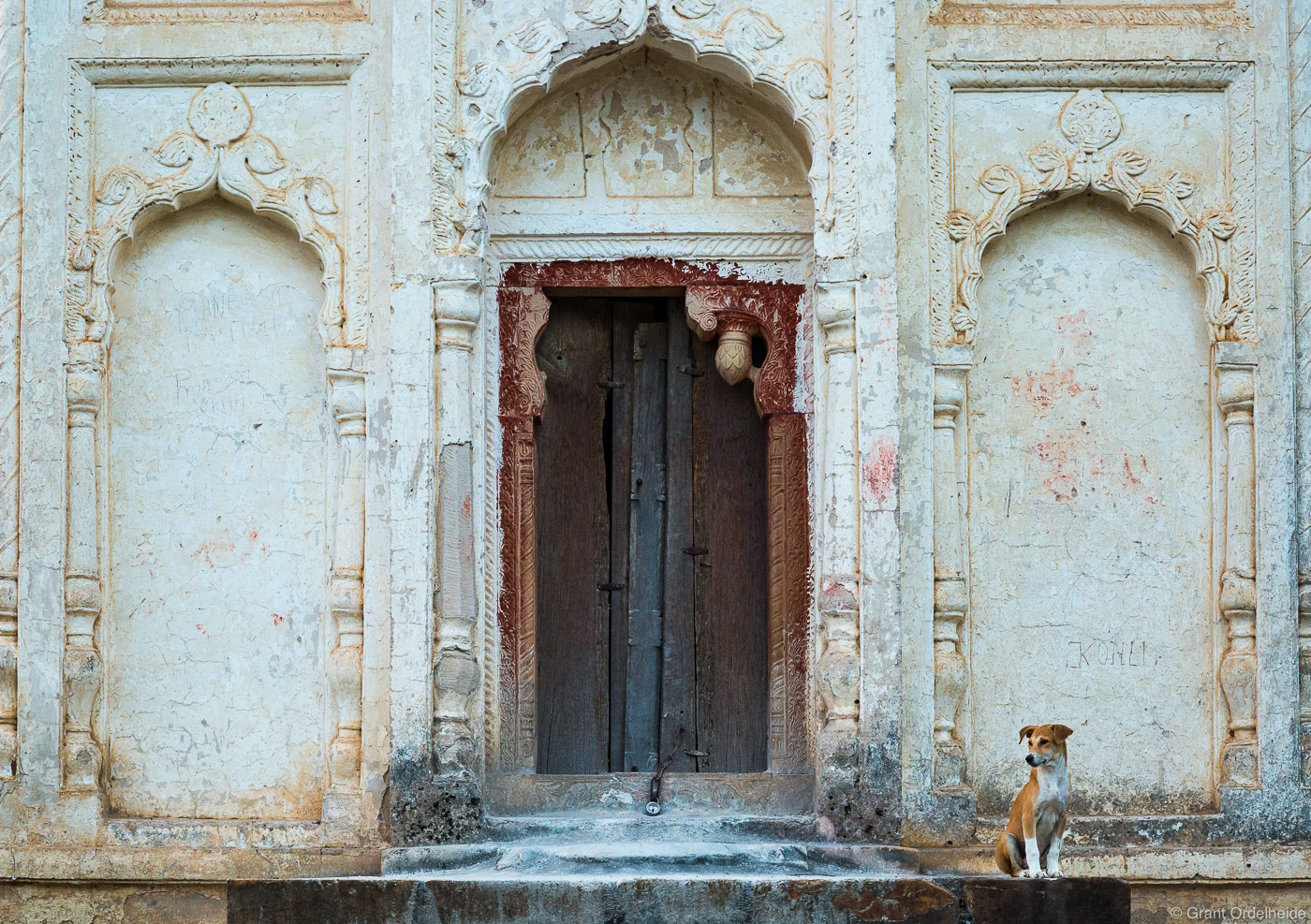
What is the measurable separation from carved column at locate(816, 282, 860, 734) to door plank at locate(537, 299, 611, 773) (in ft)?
4.15

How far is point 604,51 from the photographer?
8.76 meters

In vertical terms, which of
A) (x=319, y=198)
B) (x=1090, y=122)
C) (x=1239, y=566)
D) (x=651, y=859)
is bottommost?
(x=651, y=859)

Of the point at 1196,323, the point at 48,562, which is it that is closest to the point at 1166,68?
the point at 1196,323

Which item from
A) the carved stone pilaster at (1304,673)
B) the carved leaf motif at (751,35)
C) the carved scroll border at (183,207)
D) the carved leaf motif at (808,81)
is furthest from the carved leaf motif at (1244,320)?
the carved scroll border at (183,207)

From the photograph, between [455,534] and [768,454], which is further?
[768,454]

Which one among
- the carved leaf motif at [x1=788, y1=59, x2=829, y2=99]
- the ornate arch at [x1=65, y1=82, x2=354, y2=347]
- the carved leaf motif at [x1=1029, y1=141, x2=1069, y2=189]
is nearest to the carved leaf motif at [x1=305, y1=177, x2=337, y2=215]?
the ornate arch at [x1=65, y1=82, x2=354, y2=347]

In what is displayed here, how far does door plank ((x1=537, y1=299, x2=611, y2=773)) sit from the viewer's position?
926cm

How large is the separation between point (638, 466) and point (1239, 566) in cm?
280

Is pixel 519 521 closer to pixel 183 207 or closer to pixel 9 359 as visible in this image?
pixel 183 207

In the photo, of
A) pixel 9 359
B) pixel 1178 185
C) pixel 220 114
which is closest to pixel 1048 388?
pixel 1178 185

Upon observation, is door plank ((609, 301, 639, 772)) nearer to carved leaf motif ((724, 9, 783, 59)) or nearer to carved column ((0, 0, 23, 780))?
carved leaf motif ((724, 9, 783, 59))

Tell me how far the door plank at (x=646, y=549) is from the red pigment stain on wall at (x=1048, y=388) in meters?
1.71

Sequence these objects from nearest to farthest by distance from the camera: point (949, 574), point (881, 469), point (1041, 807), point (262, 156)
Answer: point (1041, 807), point (881, 469), point (949, 574), point (262, 156)

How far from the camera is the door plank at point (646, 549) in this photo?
925 centimetres
